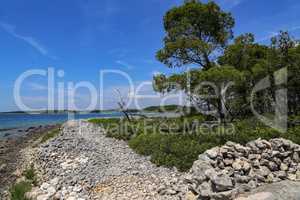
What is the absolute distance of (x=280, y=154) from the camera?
7605mm

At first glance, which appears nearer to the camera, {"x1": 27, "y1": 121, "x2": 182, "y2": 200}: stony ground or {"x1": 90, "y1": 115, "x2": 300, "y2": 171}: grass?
{"x1": 27, "y1": 121, "x2": 182, "y2": 200}: stony ground

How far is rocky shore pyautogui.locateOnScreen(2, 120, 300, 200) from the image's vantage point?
593 cm

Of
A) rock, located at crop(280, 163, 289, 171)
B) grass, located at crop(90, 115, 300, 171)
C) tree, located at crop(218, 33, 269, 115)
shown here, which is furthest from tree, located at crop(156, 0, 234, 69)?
rock, located at crop(280, 163, 289, 171)

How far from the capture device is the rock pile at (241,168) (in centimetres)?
616

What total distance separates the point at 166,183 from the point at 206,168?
1.30m

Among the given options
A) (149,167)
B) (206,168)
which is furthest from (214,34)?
(206,168)

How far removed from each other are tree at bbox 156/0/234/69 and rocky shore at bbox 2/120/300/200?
23.0 ft

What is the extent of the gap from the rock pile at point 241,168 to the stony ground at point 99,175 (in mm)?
921

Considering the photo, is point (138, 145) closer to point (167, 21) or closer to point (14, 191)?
point (14, 191)

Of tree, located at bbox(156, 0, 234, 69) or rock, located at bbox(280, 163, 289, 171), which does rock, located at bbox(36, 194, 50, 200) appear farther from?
tree, located at bbox(156, 0, 234, 69)

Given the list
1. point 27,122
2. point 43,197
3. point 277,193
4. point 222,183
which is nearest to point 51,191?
point 43,197

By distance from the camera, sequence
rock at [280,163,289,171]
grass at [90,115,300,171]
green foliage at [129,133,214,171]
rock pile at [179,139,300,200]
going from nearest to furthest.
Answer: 1. rock pile at [179,139,300,200]
2. rock at [280,163,289,171]
3. green foliage at [129,133,214,171]
4. grass at [90,115,300,171]

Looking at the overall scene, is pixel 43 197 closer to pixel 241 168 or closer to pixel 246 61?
pixel 241 168

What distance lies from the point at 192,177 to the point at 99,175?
3208 millimetres
